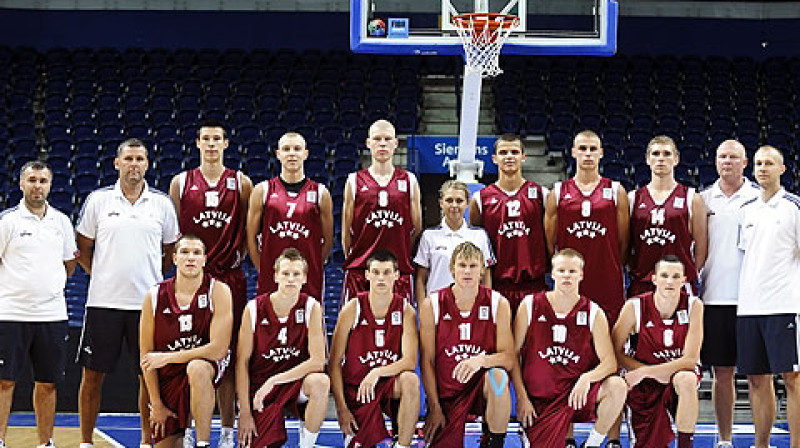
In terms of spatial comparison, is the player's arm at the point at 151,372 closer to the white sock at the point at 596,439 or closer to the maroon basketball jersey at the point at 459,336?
the maroon basketball jersey at the point at 459,336

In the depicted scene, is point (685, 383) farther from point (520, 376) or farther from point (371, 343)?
point (371, 343)

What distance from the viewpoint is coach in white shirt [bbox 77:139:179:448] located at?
18.9 ft

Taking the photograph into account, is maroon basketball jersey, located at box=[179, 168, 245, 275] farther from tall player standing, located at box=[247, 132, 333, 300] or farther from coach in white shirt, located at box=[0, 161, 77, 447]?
coach in white shirt, located at box=[0, 161, 77, 447]

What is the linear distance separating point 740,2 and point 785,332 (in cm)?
1112

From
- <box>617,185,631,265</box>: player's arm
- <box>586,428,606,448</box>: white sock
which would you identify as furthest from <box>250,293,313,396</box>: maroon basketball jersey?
A: <box>617,185,631,265</box>: player's arm

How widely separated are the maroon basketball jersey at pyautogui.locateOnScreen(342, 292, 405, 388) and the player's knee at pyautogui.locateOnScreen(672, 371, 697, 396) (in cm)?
159

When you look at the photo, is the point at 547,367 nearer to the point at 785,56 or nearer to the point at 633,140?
the point at 633,140

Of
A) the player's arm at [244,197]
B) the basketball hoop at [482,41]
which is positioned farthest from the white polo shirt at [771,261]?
the player's arm at [244,197]

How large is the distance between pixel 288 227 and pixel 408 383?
1285mm

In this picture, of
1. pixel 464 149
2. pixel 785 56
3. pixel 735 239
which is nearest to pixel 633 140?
pixel 785 56

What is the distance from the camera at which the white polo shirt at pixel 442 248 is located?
5.95m

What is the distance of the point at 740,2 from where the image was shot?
15422 mm

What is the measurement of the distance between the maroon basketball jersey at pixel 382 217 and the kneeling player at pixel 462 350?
599mm

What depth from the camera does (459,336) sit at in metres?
5.52
